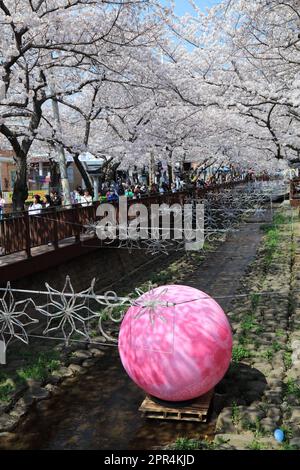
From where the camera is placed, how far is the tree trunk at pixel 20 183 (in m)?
13.8

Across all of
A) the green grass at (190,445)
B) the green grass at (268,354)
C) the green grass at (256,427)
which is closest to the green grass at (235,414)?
the green grass at (256,427)

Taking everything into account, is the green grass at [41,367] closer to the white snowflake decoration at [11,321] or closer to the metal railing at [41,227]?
the white snowflake decoration at [11,321]

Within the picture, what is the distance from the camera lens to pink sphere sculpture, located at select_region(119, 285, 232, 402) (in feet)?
21.0

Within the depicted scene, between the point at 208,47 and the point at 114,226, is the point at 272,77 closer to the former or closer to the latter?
the point at 208,47

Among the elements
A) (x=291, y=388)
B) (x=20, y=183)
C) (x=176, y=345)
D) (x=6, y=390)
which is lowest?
(x=6, y=390)

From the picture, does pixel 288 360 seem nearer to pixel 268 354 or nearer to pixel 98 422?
pixel 268 354

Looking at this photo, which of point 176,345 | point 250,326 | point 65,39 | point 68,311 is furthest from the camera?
point 65,39

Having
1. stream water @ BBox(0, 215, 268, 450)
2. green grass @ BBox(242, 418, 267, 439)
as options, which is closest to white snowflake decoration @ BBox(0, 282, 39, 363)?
stream water @ BBox(0, 215, 268, 450)

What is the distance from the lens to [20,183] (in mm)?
13977

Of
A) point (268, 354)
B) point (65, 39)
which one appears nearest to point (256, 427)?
point (268, 354)

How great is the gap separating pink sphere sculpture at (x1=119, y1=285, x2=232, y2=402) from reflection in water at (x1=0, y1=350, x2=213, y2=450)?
50cm

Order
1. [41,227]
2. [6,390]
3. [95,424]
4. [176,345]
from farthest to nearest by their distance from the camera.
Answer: [41,227], [6,390], [95,424], [176,345]

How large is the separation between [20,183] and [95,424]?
8.69 meters

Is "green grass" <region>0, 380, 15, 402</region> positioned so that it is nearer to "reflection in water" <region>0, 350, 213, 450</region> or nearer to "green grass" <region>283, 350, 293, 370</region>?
"reflection in water" <region>0, 350, 213, 450</region>
